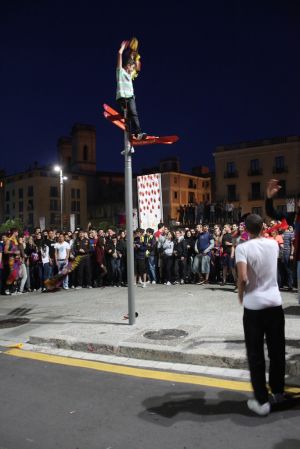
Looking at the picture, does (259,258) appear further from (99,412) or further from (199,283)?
(199,283)

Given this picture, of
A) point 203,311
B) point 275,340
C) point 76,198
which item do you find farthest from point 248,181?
point 275,340

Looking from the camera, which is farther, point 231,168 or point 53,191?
point 53,191

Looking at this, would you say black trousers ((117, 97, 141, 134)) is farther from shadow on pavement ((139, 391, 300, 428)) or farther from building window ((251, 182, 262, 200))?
building window ((251, 182, 262, 200))

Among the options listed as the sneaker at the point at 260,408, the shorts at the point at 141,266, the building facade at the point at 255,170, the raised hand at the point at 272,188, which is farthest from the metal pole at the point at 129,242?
the building facade at the point at 255,170

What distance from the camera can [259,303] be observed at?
13.6 feet

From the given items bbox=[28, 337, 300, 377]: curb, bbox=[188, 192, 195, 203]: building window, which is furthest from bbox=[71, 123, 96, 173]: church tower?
bbox=[28, 337, 300, 377]: curb

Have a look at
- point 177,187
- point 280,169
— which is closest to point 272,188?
point 280,169

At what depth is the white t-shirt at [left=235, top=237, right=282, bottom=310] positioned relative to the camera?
412 cm

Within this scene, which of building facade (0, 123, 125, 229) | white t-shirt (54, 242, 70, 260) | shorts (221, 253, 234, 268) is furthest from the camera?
building facade (0, 123, 125, 229)

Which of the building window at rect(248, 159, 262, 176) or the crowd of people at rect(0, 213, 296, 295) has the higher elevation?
the building window at rect(248, 159, 262, 176)

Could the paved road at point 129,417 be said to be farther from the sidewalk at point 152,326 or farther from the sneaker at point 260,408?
the sidewalk at point 152,326

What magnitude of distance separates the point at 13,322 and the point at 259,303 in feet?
20.3

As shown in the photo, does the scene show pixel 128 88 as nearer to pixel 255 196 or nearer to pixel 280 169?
pixel 280 169

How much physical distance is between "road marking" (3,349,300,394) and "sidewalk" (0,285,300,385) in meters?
0.46
